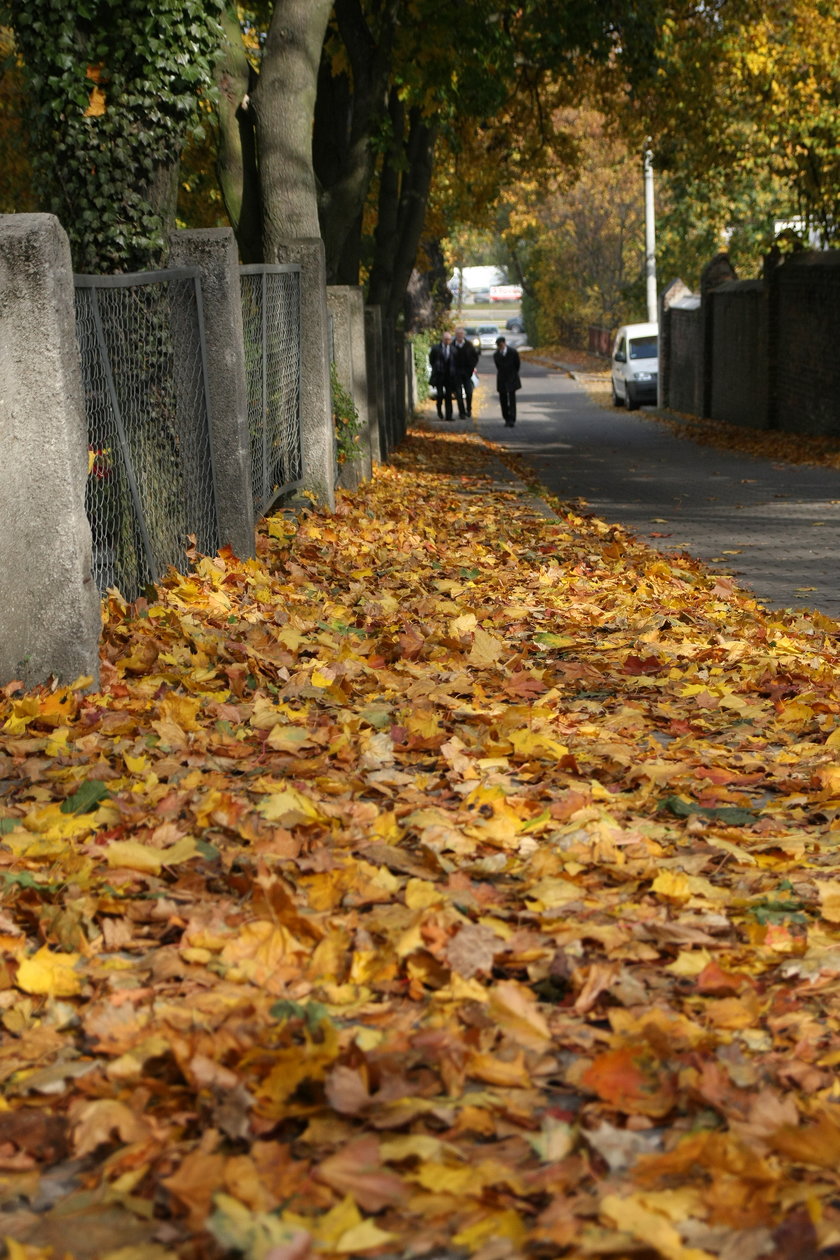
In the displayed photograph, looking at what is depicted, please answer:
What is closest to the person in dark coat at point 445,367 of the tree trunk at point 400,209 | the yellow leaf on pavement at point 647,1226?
the tree trunk at point 400,209

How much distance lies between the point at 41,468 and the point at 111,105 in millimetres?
4923

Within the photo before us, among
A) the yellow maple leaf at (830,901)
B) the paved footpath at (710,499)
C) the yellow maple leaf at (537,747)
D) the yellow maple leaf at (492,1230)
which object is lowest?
the paved footpath at (710,499)

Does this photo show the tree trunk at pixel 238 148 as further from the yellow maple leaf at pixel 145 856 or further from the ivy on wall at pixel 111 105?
the yellow maple leaf at pixel 145 856

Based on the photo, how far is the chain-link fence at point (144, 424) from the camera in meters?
7.05

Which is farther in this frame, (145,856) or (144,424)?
(144,424)

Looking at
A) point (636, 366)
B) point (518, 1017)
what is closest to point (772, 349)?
point (636, 366)

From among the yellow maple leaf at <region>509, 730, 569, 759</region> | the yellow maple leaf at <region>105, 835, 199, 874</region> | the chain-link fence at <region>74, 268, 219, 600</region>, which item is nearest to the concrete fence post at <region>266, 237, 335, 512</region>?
the chain-link fence at <region>74, 268, 219, 600</region>

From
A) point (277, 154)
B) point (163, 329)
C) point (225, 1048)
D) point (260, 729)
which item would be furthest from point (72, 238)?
point (225, 1048)

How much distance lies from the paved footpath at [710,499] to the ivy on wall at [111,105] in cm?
466

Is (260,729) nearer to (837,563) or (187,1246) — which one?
(187,1246)

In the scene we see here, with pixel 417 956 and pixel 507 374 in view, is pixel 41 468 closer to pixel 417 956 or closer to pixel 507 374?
pixel 417 956

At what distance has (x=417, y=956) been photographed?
3408 millimetres

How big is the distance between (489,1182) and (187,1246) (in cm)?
50

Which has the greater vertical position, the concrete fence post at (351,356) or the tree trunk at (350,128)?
the tree trunk at (350,128)
